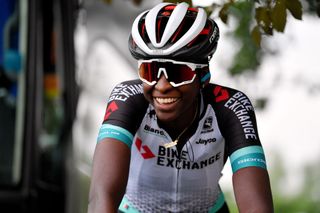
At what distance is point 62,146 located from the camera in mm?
7613

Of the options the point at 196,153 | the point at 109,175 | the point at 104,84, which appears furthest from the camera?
the point at 104,84

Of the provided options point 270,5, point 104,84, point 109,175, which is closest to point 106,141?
point 109,175

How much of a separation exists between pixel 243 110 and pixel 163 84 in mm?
478

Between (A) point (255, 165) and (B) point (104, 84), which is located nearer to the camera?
(A) point (255, 165)

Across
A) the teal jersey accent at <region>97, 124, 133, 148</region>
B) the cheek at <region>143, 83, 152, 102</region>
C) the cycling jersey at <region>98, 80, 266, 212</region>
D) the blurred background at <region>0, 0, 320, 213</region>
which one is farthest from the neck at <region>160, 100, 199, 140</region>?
the blurred background at <region>0, 0, 320, 213</region>

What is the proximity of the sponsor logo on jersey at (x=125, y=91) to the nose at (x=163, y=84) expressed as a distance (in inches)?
12.4

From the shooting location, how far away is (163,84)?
3.78 meters

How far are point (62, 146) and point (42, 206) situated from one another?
538mm

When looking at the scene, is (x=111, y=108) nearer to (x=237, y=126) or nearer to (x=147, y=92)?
(x=147, y=92)

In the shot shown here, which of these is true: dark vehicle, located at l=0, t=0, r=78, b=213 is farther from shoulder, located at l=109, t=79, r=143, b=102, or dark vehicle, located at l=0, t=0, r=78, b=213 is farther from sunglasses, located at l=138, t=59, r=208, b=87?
sunglasses, located at l=138, t=59, r=208, b=87

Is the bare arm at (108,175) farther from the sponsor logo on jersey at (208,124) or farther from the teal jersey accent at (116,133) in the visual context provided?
the sponsor logo on jersey at (208,124)

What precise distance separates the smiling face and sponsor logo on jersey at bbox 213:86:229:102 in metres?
0.32

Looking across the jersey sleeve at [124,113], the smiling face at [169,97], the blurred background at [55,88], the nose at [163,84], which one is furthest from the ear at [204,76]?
the blurred background at [55,88]

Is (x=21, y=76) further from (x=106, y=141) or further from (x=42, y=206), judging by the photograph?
(x=106, y=141)
